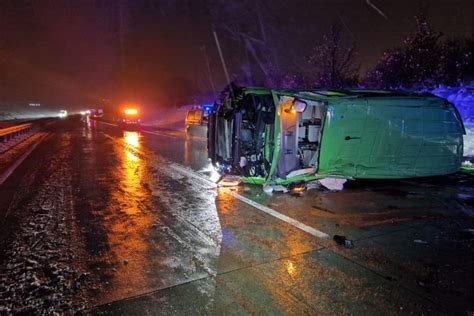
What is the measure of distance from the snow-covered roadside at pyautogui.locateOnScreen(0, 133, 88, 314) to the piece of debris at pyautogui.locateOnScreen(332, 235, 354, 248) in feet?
10.2

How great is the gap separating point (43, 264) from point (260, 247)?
261 centimetres

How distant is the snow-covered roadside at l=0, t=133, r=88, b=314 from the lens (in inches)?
123

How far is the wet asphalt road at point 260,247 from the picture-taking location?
124 inches

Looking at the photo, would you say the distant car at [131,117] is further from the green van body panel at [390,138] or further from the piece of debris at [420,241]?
the piece of debris at [420,241]

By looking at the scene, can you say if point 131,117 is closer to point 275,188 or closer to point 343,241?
point 275,188

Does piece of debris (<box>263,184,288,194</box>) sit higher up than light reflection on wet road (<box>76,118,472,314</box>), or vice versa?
piece of debris (<box>263,184,288,194</box>)

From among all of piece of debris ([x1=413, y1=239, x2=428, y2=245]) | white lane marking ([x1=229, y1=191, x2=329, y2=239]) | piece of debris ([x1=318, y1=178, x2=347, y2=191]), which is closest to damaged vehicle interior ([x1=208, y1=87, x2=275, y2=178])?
white lane marking ([x1=229, y1=191, x2=329, y2=239])

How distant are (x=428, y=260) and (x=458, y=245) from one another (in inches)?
30.0

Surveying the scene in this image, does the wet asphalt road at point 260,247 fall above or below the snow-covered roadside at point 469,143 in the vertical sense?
below

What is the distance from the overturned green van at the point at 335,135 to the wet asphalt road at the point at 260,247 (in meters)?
0.51

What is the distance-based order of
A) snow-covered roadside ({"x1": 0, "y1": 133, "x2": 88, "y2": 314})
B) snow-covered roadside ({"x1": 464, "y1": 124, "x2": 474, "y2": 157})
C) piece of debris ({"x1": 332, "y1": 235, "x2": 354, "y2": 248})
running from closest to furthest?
snow-covered roadside ({"x1": 0, "y1": 133, "x2": 88, "y2": 314}), piece of debris ({"x1": 332, "y1": 235, "x2": 354, "y2": 248}), snow-covered roadside ({"x1": 464, "y1": 124, "x2": 474, "y2": 157})

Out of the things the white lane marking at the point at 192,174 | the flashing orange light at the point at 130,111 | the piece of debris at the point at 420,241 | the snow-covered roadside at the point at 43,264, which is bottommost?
the snow-covered roadside at the point at 43,264

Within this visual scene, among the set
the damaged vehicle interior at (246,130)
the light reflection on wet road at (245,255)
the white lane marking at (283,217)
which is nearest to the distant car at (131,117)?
the damaged vehicle interior at (246,130)

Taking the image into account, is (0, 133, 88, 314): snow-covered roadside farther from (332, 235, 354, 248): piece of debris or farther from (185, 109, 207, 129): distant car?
(185, 109, 207, 129): distant car
